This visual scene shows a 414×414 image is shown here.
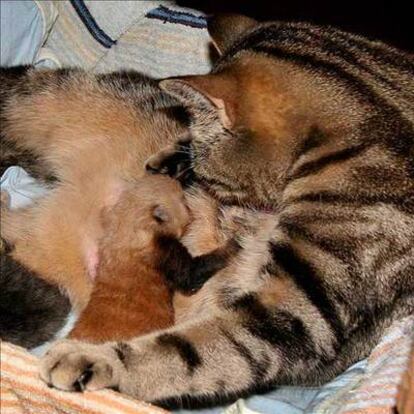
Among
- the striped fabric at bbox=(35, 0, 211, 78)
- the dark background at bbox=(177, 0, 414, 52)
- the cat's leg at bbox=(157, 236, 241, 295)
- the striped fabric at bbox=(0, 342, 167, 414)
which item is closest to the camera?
the striped fabric at bbox=(0, 342, 167, 414)

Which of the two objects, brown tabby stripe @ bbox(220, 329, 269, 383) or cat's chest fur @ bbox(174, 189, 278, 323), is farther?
cat's chest fur @ bbox(174, 189, 278, 323)

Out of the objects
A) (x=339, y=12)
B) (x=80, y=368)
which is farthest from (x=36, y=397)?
(x=339, y=12)

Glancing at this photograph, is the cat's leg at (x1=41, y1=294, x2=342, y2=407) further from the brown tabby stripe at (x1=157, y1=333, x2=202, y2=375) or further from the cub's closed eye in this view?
the cub's closed eye

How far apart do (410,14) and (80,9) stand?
1018 mm

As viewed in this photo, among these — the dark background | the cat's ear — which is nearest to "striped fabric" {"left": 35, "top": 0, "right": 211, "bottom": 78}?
the dark background

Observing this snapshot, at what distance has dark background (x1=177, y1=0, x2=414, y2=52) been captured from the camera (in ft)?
8.24

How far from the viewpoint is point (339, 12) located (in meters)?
2.57

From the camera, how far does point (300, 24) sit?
163 cm

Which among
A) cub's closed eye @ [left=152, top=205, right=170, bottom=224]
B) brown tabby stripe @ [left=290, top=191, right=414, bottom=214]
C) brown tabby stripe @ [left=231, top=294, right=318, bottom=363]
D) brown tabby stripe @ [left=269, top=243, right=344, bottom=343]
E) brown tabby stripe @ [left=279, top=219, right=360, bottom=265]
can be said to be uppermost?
brown tabby stripe @ [left=290, top=191, right=414, bottom=214]

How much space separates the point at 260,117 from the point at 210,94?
123 mm

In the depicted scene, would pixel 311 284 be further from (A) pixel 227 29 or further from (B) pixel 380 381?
(A) pixel 227 29

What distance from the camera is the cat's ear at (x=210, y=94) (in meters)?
1.32

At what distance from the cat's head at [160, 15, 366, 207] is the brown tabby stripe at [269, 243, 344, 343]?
166mm

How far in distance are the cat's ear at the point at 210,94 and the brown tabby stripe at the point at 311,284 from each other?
10.0 inches
